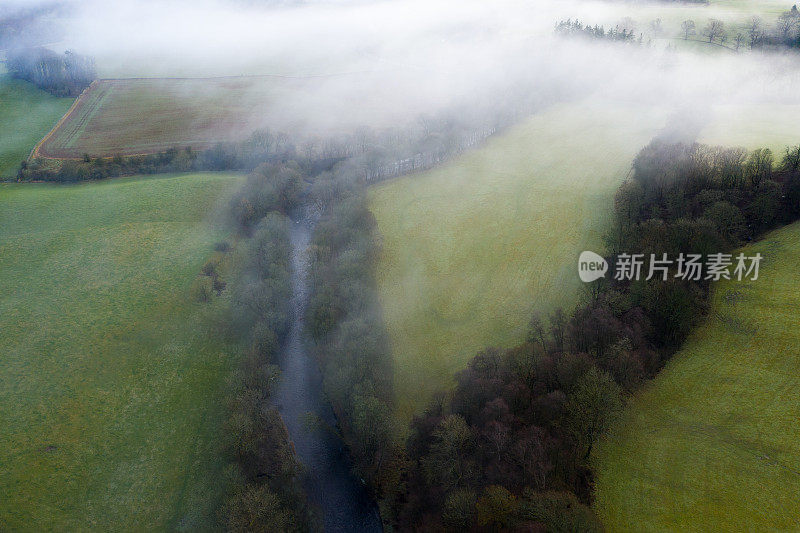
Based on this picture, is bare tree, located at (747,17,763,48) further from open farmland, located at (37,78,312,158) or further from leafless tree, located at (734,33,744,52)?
open farmland, located at (37,78,312,158)

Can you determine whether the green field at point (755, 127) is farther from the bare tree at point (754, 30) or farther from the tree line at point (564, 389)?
the bare tree at point (754, 30)

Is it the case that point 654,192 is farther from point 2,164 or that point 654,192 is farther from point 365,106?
point 2,164

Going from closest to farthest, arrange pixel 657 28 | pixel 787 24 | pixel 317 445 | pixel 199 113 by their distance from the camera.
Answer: pixel 317 445
pixel 787 24
pixel 199 113
pixel 657 28

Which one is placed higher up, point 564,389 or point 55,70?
point 55,70

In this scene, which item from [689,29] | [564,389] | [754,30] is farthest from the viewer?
[689,29]

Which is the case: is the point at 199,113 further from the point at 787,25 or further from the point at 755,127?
the point at 787,25

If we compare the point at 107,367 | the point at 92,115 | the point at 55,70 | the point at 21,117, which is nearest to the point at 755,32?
the point at 107,367

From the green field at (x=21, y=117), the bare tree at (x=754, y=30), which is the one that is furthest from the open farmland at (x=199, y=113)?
the bare tree at (x=754, y=30)
